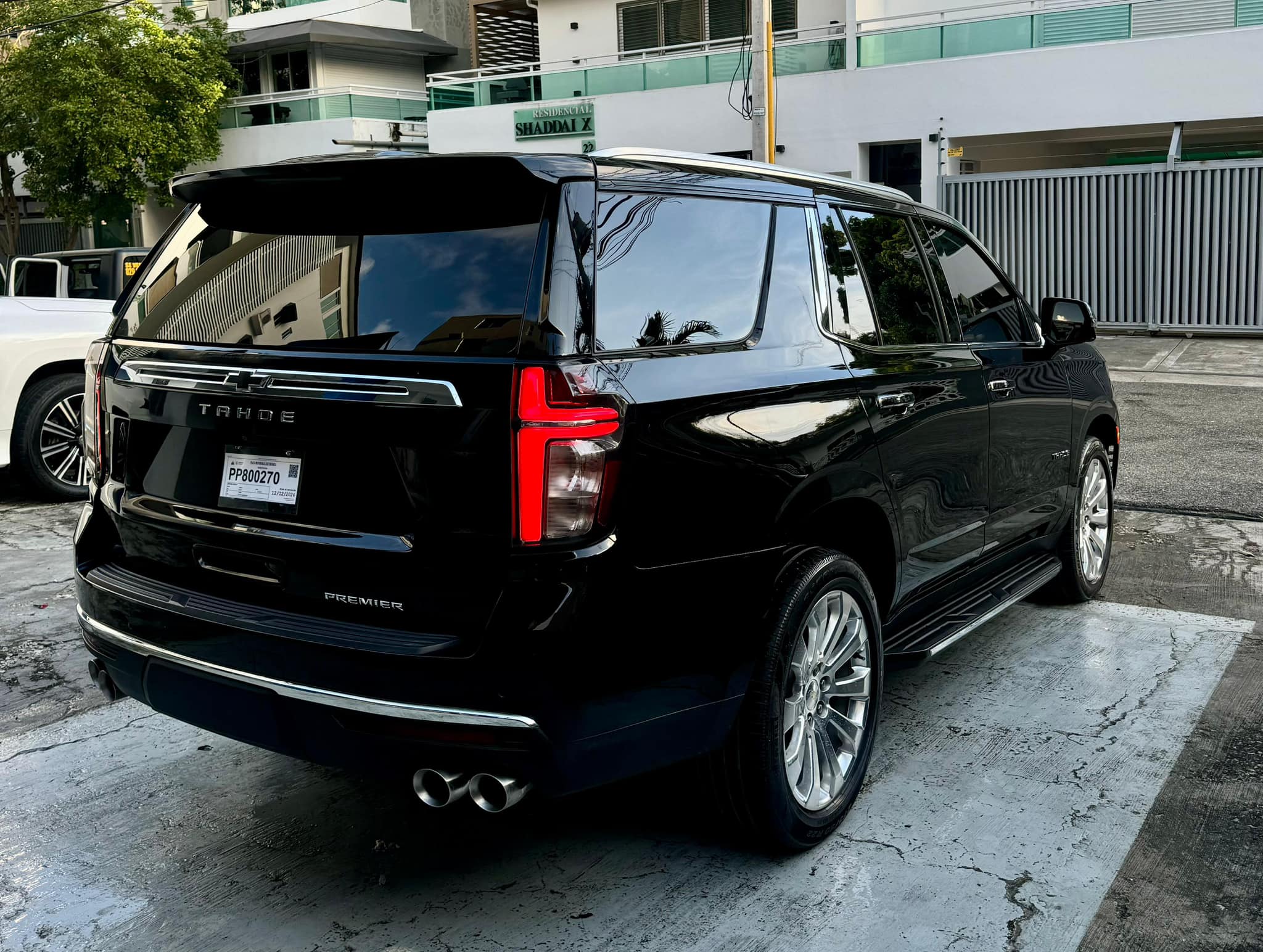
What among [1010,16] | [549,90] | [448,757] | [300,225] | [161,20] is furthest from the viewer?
[161,20]

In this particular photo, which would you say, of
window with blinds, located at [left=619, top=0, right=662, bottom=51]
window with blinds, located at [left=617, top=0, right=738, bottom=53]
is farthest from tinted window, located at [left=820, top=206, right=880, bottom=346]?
A: window with blinds, located at [left=619, top=0, right=662, bottom=51]

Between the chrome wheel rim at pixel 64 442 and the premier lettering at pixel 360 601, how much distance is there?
6.07 metres

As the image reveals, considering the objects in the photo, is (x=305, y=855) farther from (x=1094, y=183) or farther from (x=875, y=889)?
(x=1094, y=183)

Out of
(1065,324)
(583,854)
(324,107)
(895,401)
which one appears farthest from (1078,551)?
(324,107)

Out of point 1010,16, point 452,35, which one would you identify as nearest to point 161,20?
point 452,35

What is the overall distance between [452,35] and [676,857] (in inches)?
1432

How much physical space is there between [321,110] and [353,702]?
100 feet

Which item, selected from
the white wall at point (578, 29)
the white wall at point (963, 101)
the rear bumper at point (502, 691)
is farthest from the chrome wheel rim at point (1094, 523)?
the white wall at point (578, 29)

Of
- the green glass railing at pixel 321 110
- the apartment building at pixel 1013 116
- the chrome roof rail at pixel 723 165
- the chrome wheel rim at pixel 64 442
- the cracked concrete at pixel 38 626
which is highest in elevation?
the green glass railing at pixel 321 110

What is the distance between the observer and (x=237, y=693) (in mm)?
2975

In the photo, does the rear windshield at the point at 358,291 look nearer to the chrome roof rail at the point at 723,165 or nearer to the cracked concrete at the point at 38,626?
the chrome roof rail at the point at 723,165

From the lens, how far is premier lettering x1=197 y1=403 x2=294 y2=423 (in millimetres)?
2941

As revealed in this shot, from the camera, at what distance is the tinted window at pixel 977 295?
15.3 feet

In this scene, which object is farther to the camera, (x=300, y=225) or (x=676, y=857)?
(x=676, y=857)
